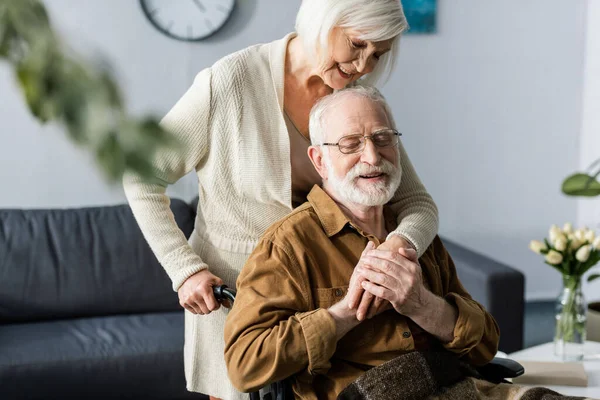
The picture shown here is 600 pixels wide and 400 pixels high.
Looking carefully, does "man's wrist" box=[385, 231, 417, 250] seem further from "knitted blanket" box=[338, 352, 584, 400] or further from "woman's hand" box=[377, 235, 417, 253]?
"knitted blanket" box=[338, 352, 584, 400]

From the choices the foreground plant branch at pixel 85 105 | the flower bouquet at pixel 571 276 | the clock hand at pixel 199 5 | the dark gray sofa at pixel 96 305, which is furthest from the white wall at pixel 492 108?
the foreground plant branch at pixel 85 105

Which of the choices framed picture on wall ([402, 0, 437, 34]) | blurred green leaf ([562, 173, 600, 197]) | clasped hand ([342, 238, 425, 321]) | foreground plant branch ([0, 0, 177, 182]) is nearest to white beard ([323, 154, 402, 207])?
clasped hand ([342, 238, 425, 321])

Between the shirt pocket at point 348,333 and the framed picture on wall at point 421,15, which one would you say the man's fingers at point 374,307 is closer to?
the shirt pocket at point 348,333

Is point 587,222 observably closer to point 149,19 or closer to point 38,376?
point 149,19

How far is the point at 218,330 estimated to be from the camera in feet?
5.88

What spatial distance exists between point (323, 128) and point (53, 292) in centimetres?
221

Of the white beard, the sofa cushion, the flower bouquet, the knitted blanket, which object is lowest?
the sofa cushion

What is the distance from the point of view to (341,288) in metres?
1.67

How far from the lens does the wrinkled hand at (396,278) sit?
5.19 feet

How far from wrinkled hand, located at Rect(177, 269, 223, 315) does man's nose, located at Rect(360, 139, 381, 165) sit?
402 millimetres

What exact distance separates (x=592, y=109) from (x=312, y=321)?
3.76 m

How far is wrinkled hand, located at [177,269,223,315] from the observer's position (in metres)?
1.60

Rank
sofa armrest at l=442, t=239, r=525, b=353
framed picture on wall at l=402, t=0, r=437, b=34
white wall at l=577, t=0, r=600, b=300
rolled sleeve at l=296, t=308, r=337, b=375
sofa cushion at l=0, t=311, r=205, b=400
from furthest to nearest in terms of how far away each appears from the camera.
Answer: white wall at l=577, t=0, r=600, b=300 → framed picture on wall at l=402, t=0, r=437, b=34 → sofa armrest at l=442, t=239, r=525, b=353 → sofa cushion at l=0, t=311, r=205, b=400 → rolled sleeve at l=296, t=308, r=337, b=375

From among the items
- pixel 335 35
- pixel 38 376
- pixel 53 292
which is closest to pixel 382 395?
pixel 335 35
